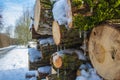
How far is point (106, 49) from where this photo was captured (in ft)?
10.1

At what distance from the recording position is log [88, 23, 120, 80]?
2.93 meters

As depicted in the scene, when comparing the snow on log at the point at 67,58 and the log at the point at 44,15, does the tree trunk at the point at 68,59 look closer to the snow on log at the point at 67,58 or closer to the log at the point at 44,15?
the snow on log at the point at 67,58

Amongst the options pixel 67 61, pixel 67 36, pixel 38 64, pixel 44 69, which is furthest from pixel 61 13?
pixel 38 64

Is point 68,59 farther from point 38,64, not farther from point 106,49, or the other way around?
point 38,64

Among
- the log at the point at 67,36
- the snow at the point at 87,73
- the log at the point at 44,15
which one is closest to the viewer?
the snow at the point at 87,73

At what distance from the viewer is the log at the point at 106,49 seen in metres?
2.93

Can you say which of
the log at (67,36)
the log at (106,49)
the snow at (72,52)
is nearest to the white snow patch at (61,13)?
the log at (67,36)

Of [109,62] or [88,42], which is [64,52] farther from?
[109,62]

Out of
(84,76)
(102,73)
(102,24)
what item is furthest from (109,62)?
(84,76)

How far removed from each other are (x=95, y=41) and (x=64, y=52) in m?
0.91

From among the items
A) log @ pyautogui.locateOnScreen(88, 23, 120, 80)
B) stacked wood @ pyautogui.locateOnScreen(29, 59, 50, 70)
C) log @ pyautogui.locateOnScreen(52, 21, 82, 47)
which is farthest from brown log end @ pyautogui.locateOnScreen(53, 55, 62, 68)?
stacked wood @ pyautogui.locateOnScreen(29, 59, 50, 70)

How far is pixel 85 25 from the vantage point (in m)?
3.35

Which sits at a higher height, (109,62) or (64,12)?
(64,12)

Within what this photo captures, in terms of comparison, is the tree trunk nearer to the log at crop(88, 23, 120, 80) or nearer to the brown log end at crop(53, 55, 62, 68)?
the brown log end at crop(53, 55, 62, 68)
